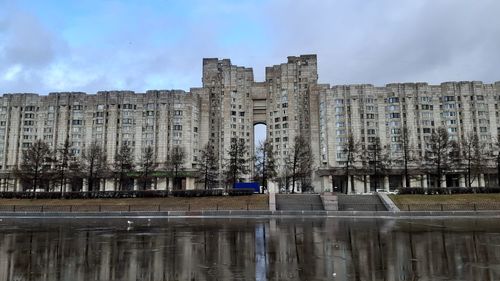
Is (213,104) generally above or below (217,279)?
above

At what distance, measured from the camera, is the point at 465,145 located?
83.1 metres

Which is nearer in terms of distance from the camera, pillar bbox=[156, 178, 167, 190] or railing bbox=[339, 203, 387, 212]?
railing bbox=[339, 203, 387, 212]

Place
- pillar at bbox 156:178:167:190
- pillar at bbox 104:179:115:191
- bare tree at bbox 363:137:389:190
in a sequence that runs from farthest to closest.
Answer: pillar at bbox 104:179:115:191
pillar at bbox 156:178:167:190
bare tree at bbox 363:137:389:190

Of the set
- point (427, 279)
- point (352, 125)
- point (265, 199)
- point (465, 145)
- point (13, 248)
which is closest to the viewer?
point (427, 279)

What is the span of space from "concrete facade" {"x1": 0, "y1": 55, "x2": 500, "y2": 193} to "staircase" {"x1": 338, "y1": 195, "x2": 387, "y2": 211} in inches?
1594

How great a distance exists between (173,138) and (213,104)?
65.0ft

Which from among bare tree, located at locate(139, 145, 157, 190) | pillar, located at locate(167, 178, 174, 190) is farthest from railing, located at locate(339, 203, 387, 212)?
pillar, located at locate(167, 178, 174, 190)

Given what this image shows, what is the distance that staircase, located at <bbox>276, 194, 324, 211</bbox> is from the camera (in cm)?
4978

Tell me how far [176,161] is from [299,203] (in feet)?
133

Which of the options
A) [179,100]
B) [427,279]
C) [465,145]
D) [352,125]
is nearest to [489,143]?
[465,145]

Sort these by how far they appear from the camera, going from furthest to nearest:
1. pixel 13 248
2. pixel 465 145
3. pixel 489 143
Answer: pixel 489 143
pixel 465 145
pixel 13 248

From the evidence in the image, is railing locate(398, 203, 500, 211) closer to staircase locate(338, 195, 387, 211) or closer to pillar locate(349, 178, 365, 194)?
staircase locate(338, 195, 387, 211)

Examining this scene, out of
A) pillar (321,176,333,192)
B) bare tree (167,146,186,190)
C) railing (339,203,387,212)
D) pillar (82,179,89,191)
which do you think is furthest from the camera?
pillar (82,179,89,191)

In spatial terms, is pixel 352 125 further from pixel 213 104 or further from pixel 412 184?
pixel 213 104
